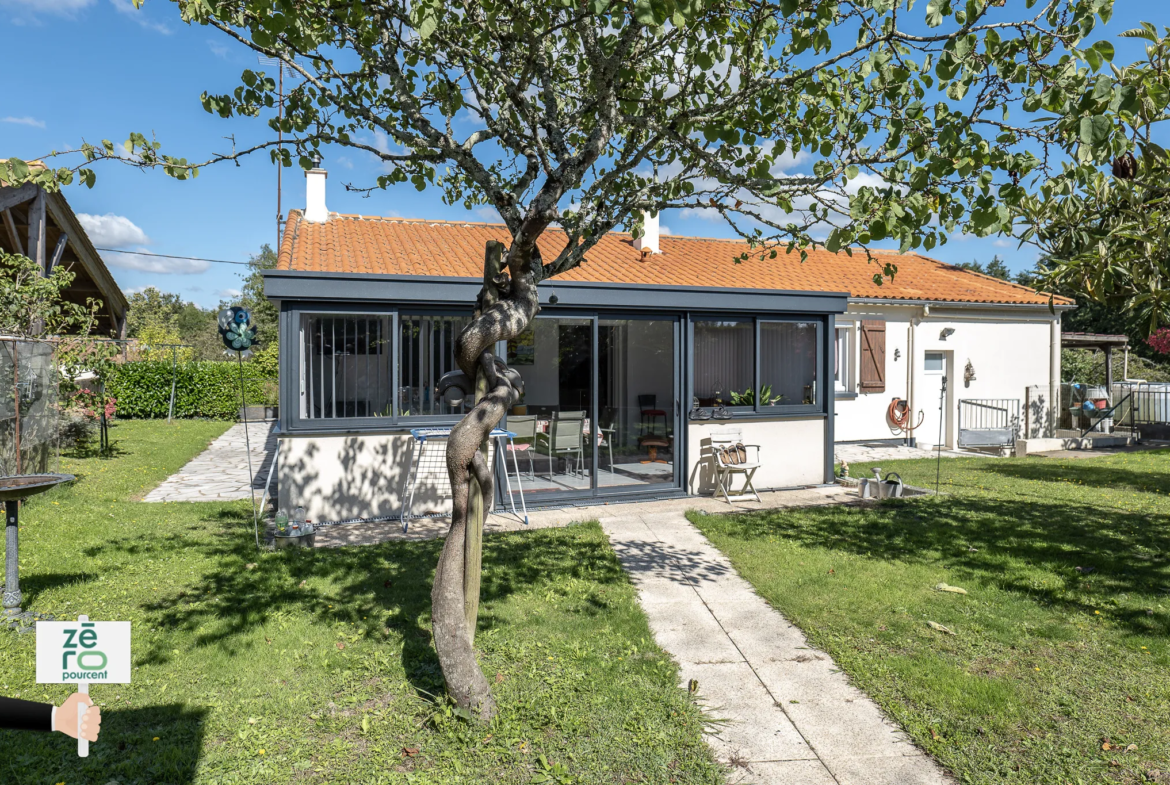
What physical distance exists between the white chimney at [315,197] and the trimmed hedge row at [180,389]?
422 inches

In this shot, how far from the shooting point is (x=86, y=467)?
10875 mm

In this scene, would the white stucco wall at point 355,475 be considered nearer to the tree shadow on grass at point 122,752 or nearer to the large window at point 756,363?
the large window at point 756,363

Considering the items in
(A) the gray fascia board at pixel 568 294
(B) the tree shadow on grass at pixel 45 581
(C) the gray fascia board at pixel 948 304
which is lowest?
(B) the tree shadow on grass at pixel 45 581

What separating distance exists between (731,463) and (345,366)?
4.93 meters

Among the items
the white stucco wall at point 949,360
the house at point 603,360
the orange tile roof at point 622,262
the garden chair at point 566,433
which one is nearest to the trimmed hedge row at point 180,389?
the orange tile roof at point 622,262

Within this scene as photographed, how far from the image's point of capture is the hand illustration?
1.53 m

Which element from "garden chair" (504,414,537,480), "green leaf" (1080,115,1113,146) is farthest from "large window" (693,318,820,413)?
"green leaf" (1080,115,1113,146)

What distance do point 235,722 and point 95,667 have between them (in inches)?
62.4

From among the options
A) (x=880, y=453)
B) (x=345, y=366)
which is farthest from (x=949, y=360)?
(x=345, y=366)

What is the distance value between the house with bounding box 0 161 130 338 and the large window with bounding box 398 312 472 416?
608 centimetres

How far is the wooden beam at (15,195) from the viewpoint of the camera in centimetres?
1108

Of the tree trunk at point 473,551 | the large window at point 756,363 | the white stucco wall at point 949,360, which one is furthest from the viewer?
the white stucco wall at point 949,360

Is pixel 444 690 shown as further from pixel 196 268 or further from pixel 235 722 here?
pixel 196 268

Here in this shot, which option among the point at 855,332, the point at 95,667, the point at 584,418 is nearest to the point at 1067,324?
the point at 855,332
